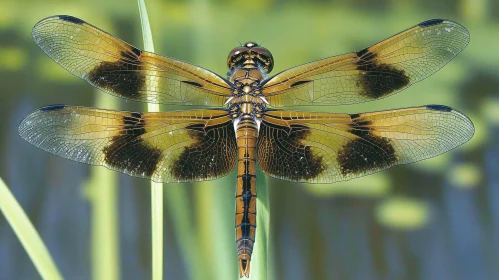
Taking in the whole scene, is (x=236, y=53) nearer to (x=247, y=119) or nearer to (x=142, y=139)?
(x=247, y=119)

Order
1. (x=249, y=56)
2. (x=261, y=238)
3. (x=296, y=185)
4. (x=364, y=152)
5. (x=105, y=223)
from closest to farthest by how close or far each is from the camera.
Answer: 1. (x=261, y=238)
2. (x=364, y=152)
3. (x=249, y=56)
4. (x=105, y=223)
5. (x=296, y=185)

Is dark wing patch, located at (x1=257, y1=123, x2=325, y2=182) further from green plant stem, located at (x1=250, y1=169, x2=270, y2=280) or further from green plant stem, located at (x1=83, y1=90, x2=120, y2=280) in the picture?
green plant stem, located at (x1=83, y1=90, x2=120, y2=280)

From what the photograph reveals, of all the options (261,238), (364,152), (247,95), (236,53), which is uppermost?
(236,53)

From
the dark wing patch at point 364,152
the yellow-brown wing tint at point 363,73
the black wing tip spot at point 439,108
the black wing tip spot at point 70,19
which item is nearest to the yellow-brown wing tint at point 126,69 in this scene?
the black wing tip spot at point 70,19

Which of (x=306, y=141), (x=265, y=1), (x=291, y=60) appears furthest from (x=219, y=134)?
(x=265, y=1)

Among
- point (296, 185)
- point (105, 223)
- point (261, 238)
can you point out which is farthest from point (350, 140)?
point (105, 223)

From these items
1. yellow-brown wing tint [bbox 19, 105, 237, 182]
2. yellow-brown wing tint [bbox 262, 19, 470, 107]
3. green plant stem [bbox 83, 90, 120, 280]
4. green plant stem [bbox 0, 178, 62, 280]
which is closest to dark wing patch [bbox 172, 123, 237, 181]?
yellow-brown wing tint [bbox 19, 105, 237, 182]

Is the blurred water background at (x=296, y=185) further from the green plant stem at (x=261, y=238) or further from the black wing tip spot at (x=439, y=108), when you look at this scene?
the black wing tip spot at (x=439, y=108)
